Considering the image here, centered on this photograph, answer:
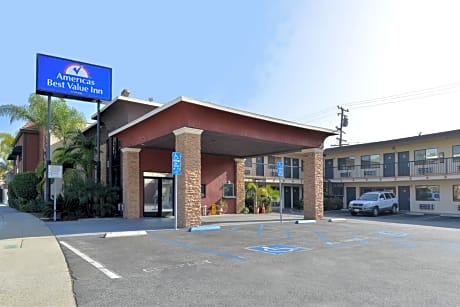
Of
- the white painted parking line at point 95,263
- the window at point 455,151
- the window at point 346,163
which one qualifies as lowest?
the white painted parking line at point 95,263

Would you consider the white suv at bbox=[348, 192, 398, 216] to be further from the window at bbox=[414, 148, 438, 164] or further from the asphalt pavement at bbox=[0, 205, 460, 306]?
the asphalt pavement at bbox=[0, 205, 460, 306]

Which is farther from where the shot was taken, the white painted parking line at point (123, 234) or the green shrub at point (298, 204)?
the green shrub at point (298, 204)

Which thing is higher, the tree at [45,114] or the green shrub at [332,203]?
the tree at [45,114]

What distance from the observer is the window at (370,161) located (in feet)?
104

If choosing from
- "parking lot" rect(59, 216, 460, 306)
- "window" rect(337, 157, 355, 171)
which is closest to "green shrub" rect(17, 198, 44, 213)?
"parking lot" rect(59, 216, 460, 306)

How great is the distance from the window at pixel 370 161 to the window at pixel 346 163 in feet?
3.33

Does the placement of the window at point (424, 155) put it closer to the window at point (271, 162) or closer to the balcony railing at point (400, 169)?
the balcony railing at point (400, 169)

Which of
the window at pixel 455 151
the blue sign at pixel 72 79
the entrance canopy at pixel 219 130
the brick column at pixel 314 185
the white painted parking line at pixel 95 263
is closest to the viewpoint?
the white painted parking line at pixel 95 263

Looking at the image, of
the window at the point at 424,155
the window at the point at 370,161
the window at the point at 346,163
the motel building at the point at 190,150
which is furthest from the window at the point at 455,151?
the motel building at the point at 190,150

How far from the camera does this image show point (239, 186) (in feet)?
78.7

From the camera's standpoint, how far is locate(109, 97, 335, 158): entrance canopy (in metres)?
13.6

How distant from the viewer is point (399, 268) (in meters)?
7.25

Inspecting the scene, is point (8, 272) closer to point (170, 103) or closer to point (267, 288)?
point (267, 288)

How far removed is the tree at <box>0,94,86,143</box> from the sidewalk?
15.8 m
